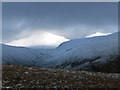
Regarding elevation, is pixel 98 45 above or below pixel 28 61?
above

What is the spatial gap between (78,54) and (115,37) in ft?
117

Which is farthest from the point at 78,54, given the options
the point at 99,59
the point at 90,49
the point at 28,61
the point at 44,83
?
the point at 44,83

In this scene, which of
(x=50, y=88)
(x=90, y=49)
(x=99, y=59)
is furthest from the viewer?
(x=90, y=49)

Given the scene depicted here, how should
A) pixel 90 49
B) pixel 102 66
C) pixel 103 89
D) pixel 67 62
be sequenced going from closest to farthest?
pixel 103 89, pixel 102 66, pixel 67 62, pixel 90 49

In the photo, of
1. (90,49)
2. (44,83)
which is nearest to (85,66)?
(90,49)

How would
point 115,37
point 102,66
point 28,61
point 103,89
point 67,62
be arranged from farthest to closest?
point 28,61 → point 115,37 → point 67,62 → point 102,66 → point 103,89

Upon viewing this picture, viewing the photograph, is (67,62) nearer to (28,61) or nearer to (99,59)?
(99,59)

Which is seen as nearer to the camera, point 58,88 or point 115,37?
point 58,88

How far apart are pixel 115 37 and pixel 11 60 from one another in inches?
3109

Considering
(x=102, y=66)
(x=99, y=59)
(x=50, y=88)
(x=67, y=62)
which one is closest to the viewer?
(x=50, y=88)

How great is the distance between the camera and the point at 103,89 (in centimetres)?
2403

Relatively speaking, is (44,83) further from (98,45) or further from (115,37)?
(115,37)

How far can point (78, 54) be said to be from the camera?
522 ft

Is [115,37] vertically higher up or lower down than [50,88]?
higher up
